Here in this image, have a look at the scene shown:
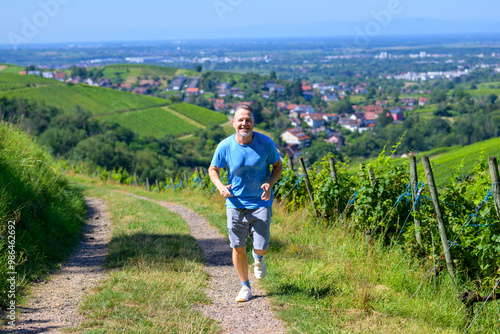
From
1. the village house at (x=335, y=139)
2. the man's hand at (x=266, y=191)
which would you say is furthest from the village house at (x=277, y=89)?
the man's hand at (x=266, y=191)

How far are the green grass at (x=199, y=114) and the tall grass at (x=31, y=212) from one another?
8267cm

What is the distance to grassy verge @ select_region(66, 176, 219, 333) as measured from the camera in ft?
13.3

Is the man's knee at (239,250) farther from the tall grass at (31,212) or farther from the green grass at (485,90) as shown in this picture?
the green grass at (485,90)

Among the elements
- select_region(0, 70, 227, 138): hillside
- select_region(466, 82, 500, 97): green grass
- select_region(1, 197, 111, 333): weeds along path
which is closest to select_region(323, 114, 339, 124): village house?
select_region(0, 70, 227, 138): hillside

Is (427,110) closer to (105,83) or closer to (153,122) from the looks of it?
(153,122)

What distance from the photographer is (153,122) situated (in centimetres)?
8844

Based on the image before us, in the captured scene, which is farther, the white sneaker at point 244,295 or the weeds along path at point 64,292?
the white sneaker at point 244,295

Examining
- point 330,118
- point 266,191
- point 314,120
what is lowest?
point 330,118

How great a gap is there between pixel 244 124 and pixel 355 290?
6.70 feet

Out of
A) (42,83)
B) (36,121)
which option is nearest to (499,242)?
(36,121)

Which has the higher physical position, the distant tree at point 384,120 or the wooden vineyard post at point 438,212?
the wooden vineyard post at point 438,212

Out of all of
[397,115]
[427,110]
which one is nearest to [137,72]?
[397,115]

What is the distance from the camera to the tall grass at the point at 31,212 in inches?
223

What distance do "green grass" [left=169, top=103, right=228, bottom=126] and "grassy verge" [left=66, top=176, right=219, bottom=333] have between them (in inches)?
3356
